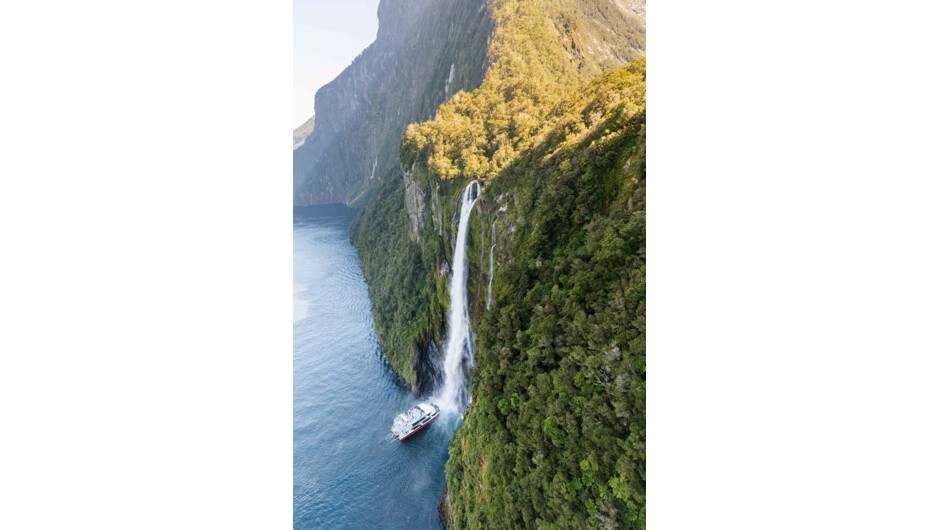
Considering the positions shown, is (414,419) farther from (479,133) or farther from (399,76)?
(399,76)

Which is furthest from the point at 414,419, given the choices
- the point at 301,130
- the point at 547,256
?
the point at 301,130

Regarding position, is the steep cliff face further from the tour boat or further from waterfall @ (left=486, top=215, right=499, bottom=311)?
the tour boat

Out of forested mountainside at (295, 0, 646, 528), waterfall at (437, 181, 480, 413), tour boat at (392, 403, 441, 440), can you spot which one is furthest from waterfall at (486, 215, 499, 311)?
tour boat at (392, 403, 441, 440)

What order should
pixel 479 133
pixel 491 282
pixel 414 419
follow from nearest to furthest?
1. pixel 491 282
2. pixel 479 133
3. pixel 414 419
